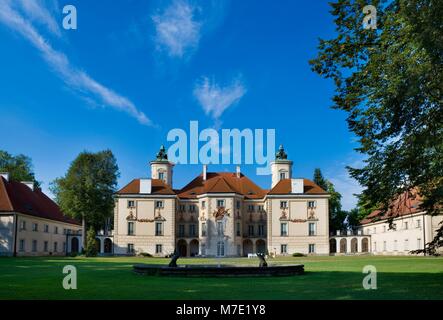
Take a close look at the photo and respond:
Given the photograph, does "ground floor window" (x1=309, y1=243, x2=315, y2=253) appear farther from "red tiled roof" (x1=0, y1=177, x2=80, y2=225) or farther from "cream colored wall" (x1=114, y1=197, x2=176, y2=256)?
"red tiled roof" (x1=0, y1=177, x2=80, y2=225)

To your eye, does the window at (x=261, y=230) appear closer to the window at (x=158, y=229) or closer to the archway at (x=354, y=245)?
the window at (x=158, y=229)

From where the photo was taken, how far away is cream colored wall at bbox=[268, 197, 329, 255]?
223 feet

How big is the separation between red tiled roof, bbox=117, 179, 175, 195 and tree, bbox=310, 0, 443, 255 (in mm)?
51237

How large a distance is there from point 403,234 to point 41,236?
45970 millimetres

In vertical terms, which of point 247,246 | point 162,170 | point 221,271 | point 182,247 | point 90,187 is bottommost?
point 182,247

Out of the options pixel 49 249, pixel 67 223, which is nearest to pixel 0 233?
pixel 49 249

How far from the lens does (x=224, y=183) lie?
70.1m

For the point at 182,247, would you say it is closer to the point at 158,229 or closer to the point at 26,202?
the point at 158,229

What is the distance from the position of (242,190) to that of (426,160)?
59.4 meters

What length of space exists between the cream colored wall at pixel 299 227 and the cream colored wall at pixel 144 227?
13.9 meters

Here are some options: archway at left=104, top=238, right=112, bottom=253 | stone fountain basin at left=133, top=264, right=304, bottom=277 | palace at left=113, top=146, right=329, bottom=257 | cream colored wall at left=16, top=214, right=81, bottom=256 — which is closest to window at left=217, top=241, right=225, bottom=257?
palace at left=113, top=146, right=329, bottom=257

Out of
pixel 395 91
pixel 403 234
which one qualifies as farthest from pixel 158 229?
pixel 395 91

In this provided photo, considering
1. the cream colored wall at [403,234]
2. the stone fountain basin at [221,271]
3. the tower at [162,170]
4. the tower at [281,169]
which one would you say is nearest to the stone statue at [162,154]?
the tower at [162,170]
